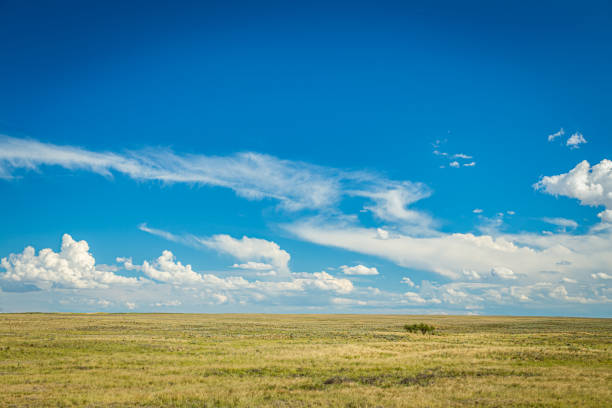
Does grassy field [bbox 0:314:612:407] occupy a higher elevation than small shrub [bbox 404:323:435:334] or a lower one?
higher

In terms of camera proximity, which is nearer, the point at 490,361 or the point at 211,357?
the point at 490,361

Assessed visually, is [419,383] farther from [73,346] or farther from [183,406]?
[73,346]

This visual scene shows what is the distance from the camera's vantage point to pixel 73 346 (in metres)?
41.2

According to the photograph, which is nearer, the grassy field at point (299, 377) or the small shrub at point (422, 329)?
the grassy field at point (299, 377)

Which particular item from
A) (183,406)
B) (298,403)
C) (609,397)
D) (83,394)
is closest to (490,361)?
(609,397)

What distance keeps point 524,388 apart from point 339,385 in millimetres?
9363

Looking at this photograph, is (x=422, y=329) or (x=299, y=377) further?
(x=422, y=329)

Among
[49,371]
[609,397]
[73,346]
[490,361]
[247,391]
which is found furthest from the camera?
[73,346]

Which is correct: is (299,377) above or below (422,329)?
above

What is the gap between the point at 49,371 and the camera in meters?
27.4

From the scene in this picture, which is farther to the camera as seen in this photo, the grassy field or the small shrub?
the small shrub

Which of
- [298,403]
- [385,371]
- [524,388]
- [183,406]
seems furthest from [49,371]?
[524,388]

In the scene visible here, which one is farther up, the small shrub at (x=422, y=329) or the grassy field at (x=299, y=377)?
the grassy field at (x=299, y=377)

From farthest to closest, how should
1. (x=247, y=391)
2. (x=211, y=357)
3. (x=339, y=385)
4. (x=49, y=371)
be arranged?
(x=211, y=357) < (x=49, y=371) < (x=339, y=385) < (x=247, y=391)
